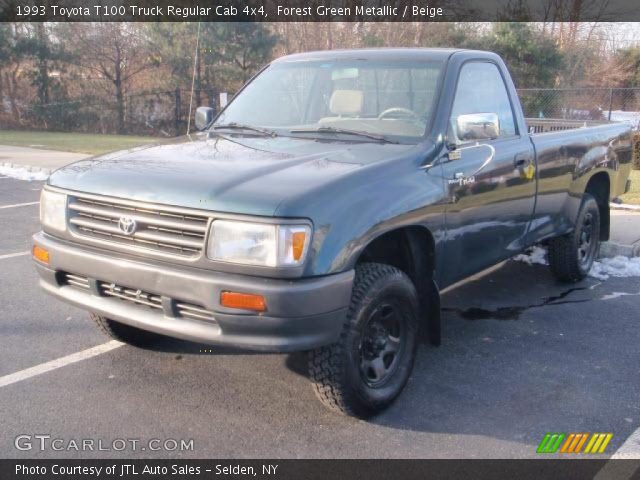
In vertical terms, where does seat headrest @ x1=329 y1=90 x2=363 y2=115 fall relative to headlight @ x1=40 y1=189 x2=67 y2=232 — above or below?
above

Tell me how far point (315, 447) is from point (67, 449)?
1.20m

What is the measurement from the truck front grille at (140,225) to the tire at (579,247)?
3.80 metres

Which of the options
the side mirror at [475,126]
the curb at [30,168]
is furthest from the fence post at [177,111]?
the side mirror at [475,126]

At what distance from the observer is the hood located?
9.61 ft

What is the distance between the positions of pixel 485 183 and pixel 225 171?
179cm

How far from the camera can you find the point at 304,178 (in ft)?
10.0

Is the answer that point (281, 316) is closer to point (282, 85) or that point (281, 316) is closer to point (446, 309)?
point (282, 85)

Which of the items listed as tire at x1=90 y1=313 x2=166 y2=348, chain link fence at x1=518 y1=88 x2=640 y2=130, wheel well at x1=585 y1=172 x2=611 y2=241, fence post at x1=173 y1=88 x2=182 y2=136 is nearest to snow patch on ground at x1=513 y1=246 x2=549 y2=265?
wheel well at x1=585 y1=172 x2=611 y2=241

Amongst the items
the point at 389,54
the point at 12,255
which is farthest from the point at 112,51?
the point at 389,54

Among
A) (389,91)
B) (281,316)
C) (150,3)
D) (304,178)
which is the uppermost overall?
(150,3)

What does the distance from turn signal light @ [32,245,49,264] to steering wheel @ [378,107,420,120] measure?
7.01 feet

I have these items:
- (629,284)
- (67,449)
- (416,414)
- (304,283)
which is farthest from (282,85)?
(629,284)
